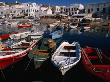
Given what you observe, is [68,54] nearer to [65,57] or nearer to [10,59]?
[65,57]

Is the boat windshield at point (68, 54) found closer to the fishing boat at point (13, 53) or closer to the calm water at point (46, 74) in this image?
the calm water at point (46, 74)

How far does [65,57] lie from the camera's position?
28266mm

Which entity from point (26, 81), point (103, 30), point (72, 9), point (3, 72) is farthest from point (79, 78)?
point (72, 9)

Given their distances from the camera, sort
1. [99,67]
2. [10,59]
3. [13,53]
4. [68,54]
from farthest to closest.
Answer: [13,53] < [68,54] < [10,59] < [99,67]

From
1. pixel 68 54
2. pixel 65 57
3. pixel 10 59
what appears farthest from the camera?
pixel 68 54

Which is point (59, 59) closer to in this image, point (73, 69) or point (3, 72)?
point (73, 69)

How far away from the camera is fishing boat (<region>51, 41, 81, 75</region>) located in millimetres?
24061

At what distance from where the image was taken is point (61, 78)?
2381cm

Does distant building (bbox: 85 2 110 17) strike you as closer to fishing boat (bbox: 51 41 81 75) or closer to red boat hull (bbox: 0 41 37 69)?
fishing boat (bbox: 51 41 81 75)

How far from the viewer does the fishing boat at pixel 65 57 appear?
24061 mm

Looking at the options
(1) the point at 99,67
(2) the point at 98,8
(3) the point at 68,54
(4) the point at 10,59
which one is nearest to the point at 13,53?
(4) the point at 10,59

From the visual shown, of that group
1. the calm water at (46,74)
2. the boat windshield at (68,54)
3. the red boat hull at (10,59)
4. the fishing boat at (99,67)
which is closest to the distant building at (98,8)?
the boat windshield at (68,54)

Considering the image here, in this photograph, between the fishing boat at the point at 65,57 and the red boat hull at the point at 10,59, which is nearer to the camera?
the fishing boat at the point at 65,57

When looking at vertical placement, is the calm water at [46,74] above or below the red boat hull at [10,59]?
below
